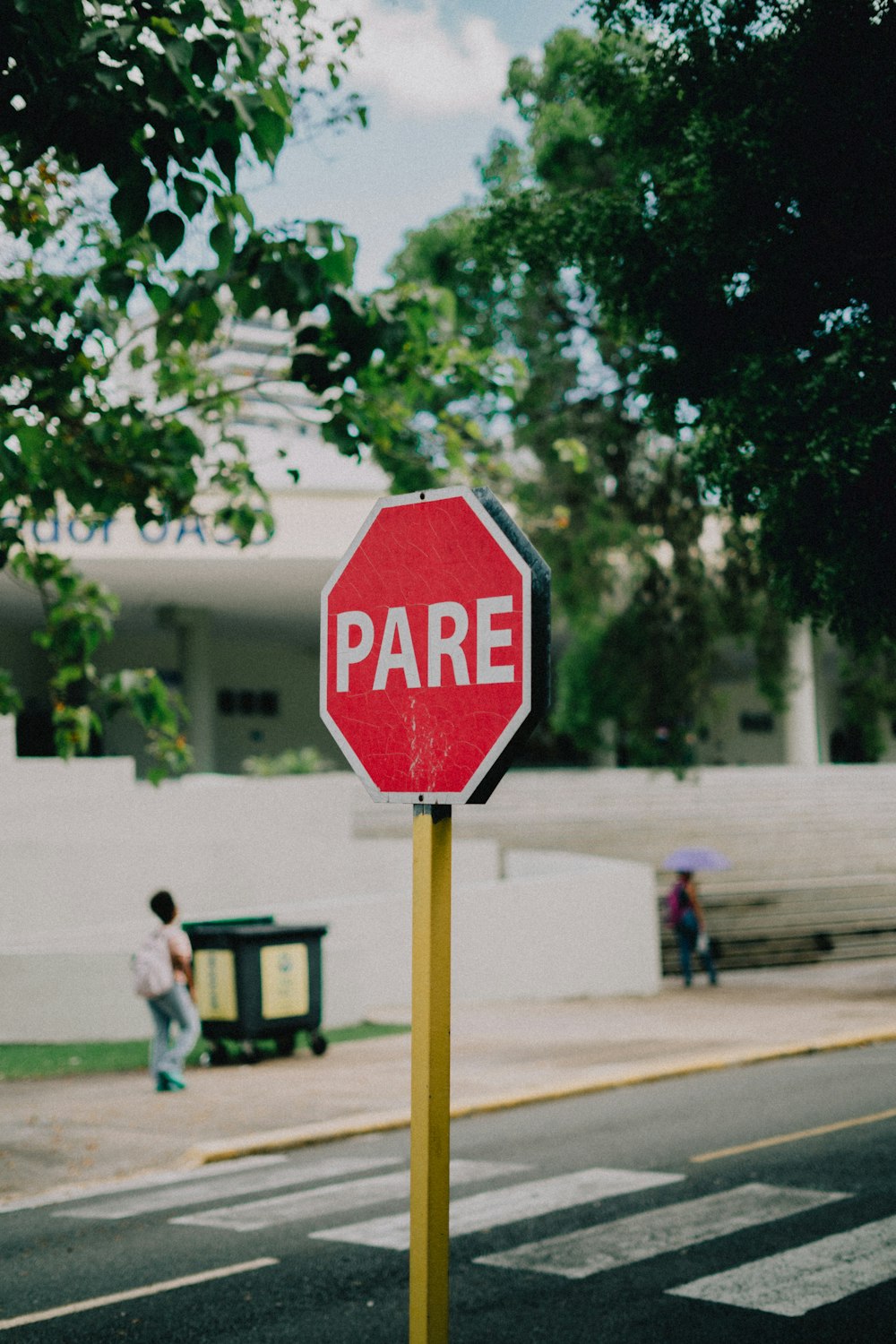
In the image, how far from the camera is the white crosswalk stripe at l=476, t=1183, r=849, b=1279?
6.62 meters

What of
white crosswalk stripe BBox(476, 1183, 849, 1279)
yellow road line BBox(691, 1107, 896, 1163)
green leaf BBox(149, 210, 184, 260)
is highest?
green leaf BBox(149, 210, 184, 260)

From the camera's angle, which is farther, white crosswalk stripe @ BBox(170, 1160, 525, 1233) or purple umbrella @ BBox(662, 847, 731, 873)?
purple umbrella @ BBox(662, 847, 731, 873)

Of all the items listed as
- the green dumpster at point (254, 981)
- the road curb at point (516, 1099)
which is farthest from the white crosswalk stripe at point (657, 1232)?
the green dumpster at point (254, 981)

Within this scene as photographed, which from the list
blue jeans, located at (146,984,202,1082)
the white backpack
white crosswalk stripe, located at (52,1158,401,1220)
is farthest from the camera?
blue jeans, located at (146,984,202,1082)

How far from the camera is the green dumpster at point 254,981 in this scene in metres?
13.1

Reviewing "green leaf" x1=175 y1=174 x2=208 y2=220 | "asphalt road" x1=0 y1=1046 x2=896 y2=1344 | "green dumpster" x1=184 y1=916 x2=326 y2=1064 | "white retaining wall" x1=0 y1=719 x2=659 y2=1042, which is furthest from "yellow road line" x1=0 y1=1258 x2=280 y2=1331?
"white retaining wall" x1=0 y1=719 x2=659 y2=1042

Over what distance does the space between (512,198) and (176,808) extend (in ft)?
49.9

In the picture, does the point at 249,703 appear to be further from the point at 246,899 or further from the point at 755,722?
the point at 246,899

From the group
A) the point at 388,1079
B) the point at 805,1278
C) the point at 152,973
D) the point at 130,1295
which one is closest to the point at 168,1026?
the point at 152,973

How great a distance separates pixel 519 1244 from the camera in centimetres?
697

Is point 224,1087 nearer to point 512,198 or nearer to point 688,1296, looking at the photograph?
point 688,1296

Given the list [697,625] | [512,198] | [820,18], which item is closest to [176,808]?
[697,625]

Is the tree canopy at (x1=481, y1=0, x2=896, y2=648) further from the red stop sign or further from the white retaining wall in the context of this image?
the white retaining wall

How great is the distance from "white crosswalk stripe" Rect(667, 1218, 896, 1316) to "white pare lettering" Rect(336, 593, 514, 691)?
12.8 feet
